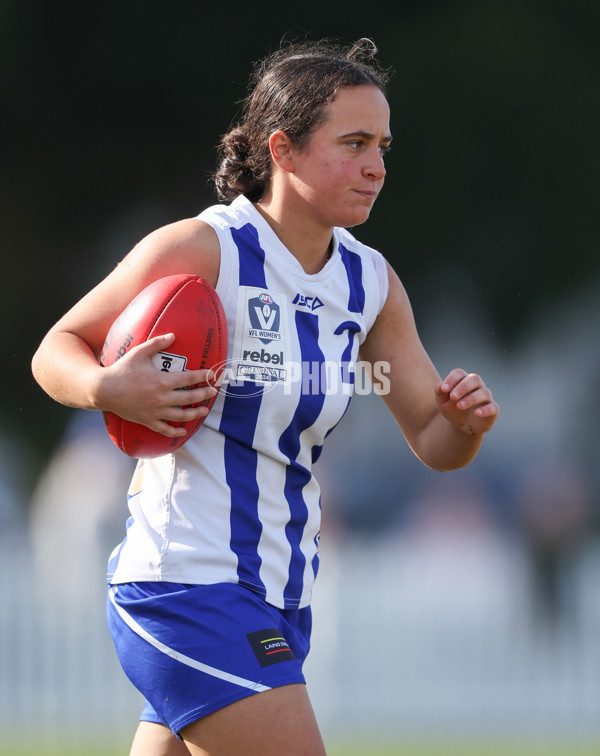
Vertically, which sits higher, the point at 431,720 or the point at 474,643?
the point at 474,643

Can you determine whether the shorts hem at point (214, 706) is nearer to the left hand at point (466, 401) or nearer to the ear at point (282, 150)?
the left hand at point (466, 401)

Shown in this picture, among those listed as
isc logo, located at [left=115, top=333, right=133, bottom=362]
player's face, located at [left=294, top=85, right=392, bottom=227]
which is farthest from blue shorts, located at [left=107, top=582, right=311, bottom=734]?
player's face, located at [left=294, top=85, right=392, bottom=227]

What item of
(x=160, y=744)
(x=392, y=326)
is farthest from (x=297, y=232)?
(x=160, y=744)

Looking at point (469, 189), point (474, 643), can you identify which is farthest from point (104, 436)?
point (469, 189)

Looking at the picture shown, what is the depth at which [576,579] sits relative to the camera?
6.32 metres

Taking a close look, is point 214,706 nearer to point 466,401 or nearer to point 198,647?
point 198,647

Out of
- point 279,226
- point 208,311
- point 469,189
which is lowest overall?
point 208,311

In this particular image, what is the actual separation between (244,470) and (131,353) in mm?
397

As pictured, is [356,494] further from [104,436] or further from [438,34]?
[438,34]

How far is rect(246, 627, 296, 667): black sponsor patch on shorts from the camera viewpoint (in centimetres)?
215

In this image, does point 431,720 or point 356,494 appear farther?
point 356,494

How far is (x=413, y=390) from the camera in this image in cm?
280

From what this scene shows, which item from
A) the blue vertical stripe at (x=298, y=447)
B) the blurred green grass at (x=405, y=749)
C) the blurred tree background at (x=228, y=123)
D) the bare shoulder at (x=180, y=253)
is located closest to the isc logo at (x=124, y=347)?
the bare shoulder at (x=180, y=253)

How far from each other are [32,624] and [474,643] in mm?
2554
